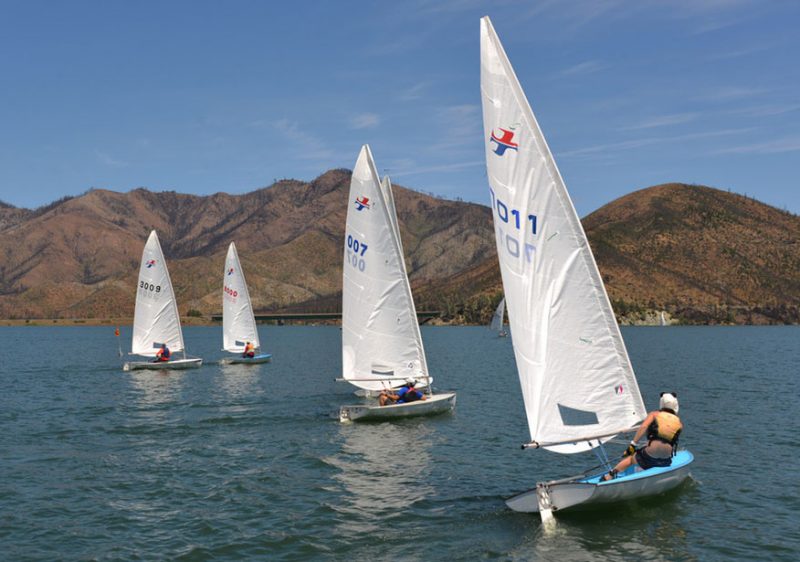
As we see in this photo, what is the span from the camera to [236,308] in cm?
6744

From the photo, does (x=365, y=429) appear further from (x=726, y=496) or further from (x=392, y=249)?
(x=726, y=496)

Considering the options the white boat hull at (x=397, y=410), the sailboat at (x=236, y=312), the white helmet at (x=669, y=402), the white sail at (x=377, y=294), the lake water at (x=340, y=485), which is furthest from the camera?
the sailboat at (x=236, y=312)

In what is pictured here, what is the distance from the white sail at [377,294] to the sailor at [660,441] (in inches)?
644

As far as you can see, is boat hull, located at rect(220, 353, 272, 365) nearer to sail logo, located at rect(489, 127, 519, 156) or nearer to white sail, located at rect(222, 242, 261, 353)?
white sail, located at rect(222, 242, 261, 353)

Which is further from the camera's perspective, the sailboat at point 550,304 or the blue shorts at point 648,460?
the blue shorts at point 648,460

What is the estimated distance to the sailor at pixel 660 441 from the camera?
17.6 metres

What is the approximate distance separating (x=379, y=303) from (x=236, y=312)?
117 ft

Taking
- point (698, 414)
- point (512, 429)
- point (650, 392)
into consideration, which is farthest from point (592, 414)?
point (650, 392)

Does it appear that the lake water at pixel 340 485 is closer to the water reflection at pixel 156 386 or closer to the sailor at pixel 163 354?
the water reflection at pixel 156 386

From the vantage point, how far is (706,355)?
8162 cm

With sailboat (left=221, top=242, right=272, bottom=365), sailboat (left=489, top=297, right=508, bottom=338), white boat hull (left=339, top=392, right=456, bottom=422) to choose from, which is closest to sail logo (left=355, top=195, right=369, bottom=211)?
white boat hull (left=339, top=392, right=456, bottom=422)

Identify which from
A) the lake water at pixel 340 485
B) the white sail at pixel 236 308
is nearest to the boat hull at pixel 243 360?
the white sail at pixel 236 308

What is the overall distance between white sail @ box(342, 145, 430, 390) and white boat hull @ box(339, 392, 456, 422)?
141cm

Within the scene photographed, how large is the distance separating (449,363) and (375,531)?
57309 millimetres
